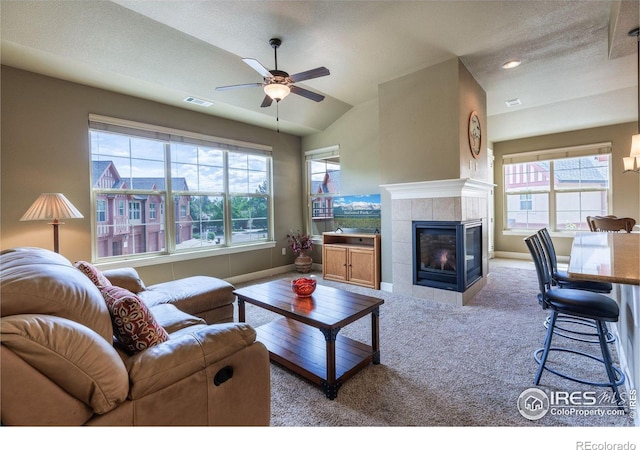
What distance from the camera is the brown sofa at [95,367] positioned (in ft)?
2.82

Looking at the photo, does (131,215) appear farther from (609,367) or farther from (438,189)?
(609,367)

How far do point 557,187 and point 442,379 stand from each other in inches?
236

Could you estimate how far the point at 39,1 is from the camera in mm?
2271

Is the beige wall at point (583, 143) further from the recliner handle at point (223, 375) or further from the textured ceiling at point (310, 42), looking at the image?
the recliner handle at point (223, 375)

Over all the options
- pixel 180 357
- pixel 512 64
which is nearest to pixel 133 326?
pixel 180 357

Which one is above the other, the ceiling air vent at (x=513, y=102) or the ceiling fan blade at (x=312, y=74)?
the ceiling air vent at (x=513, y=102)

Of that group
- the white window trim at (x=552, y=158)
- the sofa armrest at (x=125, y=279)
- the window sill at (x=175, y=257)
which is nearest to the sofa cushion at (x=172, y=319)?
the sofa armrest at (x=125, y=279)

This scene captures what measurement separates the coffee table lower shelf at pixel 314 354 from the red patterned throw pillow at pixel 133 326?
96 cm

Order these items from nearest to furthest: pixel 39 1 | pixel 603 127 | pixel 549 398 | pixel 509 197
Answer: pixel 549 398 → pixel 39 1 → pixel 603 127 → pixel 509 197

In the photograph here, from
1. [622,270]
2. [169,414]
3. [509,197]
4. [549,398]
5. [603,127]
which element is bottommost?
[549,398]

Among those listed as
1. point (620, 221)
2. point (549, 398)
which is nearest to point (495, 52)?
point (620, 221)

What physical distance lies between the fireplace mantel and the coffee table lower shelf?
2.18 metres
